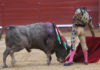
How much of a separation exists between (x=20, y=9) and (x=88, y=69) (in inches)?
351

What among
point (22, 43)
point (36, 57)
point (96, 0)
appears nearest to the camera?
point (22, 43)

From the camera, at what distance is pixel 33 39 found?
528 centimetres

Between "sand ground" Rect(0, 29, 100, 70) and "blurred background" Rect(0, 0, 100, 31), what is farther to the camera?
"blurred background" Rect(0, 0, 100, 31)

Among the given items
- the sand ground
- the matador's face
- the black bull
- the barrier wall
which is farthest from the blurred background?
the matador's face

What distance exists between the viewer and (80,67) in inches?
195

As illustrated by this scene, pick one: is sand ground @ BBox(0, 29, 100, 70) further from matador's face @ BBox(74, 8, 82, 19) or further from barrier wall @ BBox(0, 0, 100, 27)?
barrier wall @ BBox(0, 0, 100, 27)

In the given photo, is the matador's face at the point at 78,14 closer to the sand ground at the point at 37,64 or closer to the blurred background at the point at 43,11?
the sand ground at the point at 37,64

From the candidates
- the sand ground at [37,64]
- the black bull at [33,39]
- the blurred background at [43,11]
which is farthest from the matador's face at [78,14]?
the blurred background at [43,11]

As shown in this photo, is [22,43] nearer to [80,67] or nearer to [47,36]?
[47,36]

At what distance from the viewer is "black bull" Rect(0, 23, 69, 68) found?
5146 millimetres

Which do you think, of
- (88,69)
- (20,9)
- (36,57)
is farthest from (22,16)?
(88,69)

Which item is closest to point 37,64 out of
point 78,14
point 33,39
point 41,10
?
point 33,39

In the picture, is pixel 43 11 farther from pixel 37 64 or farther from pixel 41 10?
pixel 37 64

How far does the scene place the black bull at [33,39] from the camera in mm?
5146
